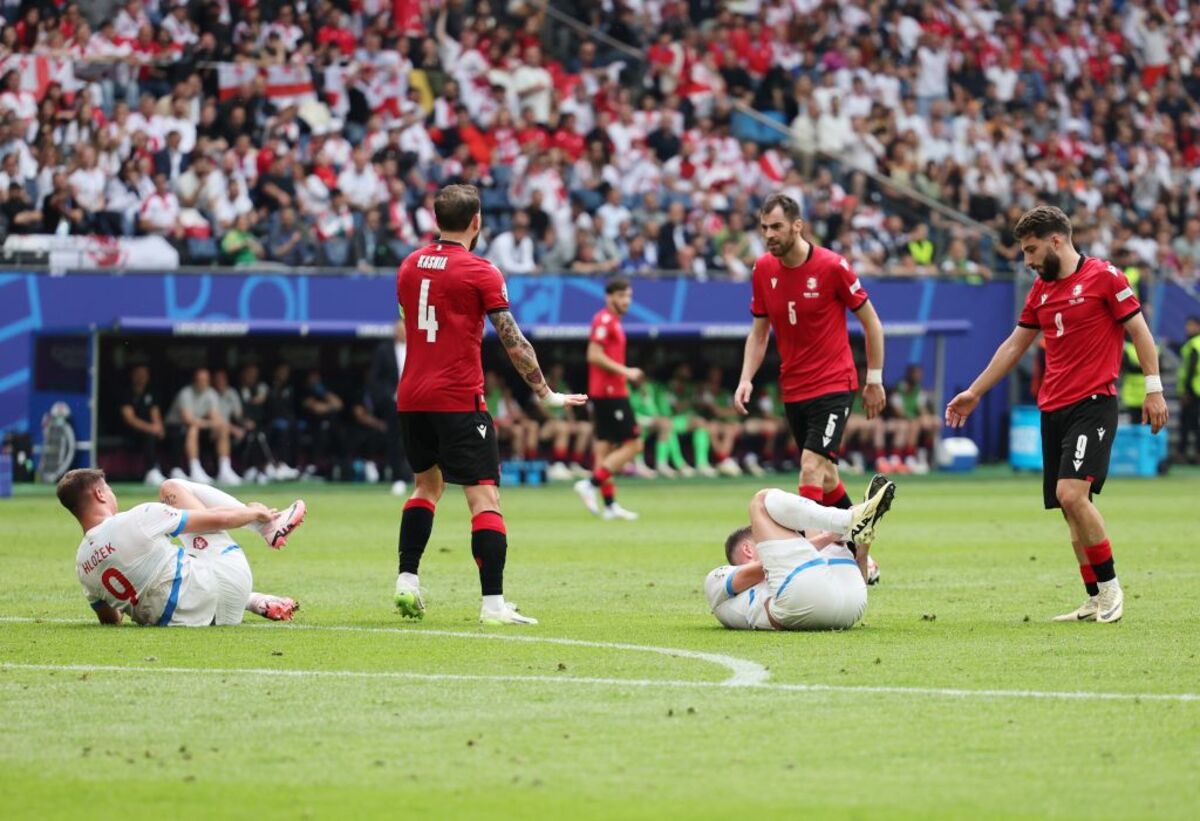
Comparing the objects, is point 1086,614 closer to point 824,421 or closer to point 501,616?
point 824,421

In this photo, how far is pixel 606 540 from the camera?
18672 millimetres

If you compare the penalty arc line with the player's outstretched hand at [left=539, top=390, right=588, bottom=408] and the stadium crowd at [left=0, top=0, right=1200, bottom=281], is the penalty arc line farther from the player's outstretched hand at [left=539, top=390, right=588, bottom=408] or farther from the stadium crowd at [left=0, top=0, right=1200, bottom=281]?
the stadium crowd at [left=0, top=0, right=1200, bottom=281]

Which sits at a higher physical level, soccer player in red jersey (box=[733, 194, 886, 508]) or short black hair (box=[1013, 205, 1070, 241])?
short black hair (box=[1013, 205, 1070, 241])

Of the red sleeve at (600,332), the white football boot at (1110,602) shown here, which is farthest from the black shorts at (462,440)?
the red sleeve at (600,332)

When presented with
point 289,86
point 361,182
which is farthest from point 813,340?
point 289,86

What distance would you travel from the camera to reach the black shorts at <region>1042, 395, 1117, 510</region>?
1137 centimetres

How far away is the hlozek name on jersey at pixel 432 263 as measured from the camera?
36.3ft

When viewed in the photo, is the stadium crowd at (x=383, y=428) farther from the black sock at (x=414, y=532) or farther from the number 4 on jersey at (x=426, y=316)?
the number 4 on jersey at (x=426, y=316)

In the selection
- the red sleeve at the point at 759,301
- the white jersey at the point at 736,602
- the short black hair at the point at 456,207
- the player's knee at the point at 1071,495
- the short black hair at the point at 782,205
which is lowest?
the white jersey at the point at 736,602

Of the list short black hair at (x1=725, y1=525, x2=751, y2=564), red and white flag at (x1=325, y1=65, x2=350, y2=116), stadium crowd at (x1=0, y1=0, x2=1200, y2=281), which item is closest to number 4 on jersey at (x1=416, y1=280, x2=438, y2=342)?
short black hair at (x1=725, y1=525, x2=751, y2=564)

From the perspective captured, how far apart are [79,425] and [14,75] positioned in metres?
4.60

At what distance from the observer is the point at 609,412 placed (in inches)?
880

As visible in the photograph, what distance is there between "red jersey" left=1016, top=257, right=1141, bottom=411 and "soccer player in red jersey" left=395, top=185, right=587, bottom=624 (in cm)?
269

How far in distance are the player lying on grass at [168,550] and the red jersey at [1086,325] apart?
13.9 feet
